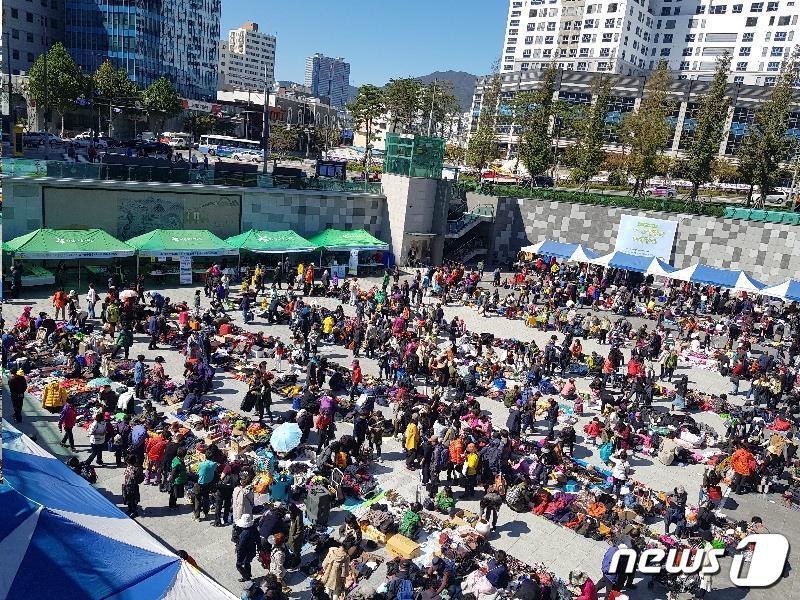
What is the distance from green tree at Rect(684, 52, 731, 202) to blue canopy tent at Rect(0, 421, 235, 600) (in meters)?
39.6

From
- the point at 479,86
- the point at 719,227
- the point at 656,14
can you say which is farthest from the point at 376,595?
the point at 656,14

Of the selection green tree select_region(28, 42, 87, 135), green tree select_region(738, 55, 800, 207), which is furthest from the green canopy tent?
green tree select_region(28, 42, 87, 135)

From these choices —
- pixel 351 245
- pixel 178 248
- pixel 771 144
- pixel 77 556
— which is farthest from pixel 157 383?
pixel 771 144

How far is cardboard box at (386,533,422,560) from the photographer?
11164mm

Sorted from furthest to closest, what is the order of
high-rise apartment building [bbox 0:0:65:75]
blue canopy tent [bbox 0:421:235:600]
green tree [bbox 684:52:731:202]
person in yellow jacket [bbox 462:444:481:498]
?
high-rise apartment building [bbox 0:0:65:75] → green tree [bbox 684:52:731:202] → person in yellow jacket [bbox 462:444:481:498] → blue canopy tent [bbox 0:421:235:600]

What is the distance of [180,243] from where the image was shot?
27.6 metres

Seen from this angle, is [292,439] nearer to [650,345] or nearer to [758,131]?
[650,345]

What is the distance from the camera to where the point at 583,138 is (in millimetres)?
48781

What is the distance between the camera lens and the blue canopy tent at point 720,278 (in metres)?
30.0

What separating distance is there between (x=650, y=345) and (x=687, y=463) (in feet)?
26.4

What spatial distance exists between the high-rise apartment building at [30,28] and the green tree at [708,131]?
272ft

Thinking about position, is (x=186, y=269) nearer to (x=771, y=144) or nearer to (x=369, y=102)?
(x=369, y=102)

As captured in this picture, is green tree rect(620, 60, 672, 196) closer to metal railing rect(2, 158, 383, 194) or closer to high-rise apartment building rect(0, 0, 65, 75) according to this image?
metal railing rect(2, 158, 383, 194)

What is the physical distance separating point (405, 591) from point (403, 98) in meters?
51.6
